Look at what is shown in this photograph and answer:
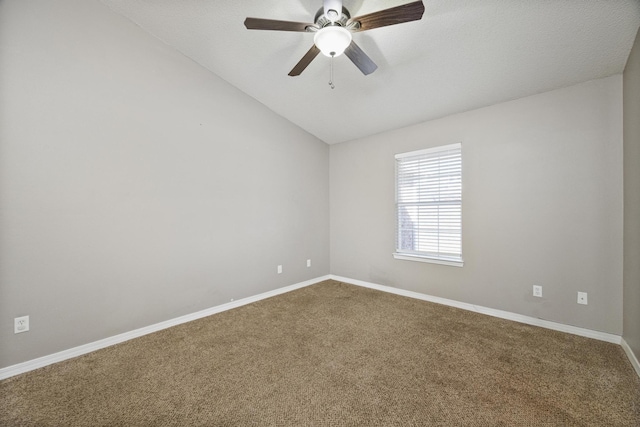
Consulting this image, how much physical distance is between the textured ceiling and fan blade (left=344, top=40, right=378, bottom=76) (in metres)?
0.42

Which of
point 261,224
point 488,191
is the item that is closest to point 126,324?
point 261,224

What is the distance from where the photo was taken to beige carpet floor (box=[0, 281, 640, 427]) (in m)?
1.52

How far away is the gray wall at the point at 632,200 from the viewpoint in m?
1.96

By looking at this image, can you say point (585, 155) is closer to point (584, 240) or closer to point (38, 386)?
point (584, 240)

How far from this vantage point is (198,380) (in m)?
1.87

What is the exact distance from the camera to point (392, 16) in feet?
5.36

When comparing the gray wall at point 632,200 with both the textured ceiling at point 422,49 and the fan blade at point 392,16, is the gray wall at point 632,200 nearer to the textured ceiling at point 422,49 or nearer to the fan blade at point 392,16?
the textured ceiling at point 422,49

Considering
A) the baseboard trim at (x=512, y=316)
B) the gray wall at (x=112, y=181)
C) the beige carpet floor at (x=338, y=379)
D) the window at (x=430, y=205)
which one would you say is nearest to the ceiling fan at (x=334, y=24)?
the gray wall at (x=112, y=181)

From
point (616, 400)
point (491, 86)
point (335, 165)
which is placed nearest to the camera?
point (616, 400)

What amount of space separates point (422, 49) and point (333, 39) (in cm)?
110

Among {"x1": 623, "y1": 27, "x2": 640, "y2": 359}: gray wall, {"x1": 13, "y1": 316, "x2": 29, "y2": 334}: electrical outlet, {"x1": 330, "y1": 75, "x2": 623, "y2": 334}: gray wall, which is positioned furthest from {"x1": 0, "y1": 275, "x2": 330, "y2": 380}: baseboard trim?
{"x1": 623, "y1": 27, "x2": 640, "y2": 359}: gray wall

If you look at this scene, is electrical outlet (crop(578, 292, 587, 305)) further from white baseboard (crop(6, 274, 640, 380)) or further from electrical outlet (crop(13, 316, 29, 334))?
electrical outlet (crop(13, 316, 29, 334))

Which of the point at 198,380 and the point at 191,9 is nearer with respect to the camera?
the point at 198,380

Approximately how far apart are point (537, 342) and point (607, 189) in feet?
5.08
